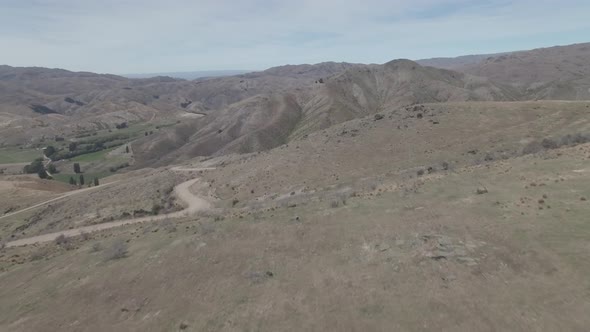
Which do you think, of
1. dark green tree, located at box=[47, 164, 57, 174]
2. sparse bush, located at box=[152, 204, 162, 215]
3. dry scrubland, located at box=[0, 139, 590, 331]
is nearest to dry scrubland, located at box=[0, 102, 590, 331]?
dry scrubland, located at box=[0, 139, 590, 331]

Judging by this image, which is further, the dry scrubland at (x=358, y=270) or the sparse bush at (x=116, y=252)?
the sparse bush at (x=116, y=252)

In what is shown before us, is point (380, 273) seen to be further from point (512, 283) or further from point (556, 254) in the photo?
point (556, 254)

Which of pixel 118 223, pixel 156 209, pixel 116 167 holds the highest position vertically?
pixel 156 209

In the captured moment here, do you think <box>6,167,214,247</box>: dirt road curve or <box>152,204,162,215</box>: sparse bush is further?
<box>152,204,162,215</box>: sparse bush

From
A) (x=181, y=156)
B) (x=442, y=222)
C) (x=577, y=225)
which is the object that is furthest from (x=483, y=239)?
(x=181, y=156)

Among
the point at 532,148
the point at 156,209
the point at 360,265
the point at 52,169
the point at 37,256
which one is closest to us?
the point at 360,265

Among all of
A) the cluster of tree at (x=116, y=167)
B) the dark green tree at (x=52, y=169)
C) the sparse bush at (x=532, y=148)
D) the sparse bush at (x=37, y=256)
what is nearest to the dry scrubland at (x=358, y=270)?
the sparse bush at (x=37, y=256)

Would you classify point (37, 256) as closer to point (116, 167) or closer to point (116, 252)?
point (116, 252)

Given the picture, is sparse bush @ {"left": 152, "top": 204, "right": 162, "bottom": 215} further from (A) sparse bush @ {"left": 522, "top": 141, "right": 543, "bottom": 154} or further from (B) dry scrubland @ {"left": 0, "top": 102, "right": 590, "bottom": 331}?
(A) sparse bush @ {"left": 522, "top": 141, "right": 543, "bottom": 154}

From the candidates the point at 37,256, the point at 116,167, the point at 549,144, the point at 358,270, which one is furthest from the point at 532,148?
the point at 116,167

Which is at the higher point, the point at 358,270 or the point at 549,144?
the point at 549,144

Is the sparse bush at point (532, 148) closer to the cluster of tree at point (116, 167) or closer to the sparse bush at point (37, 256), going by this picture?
the sparse bush at point (37, 256)

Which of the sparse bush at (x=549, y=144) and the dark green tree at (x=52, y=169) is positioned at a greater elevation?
the sparse bush at (x=549, y=144)
